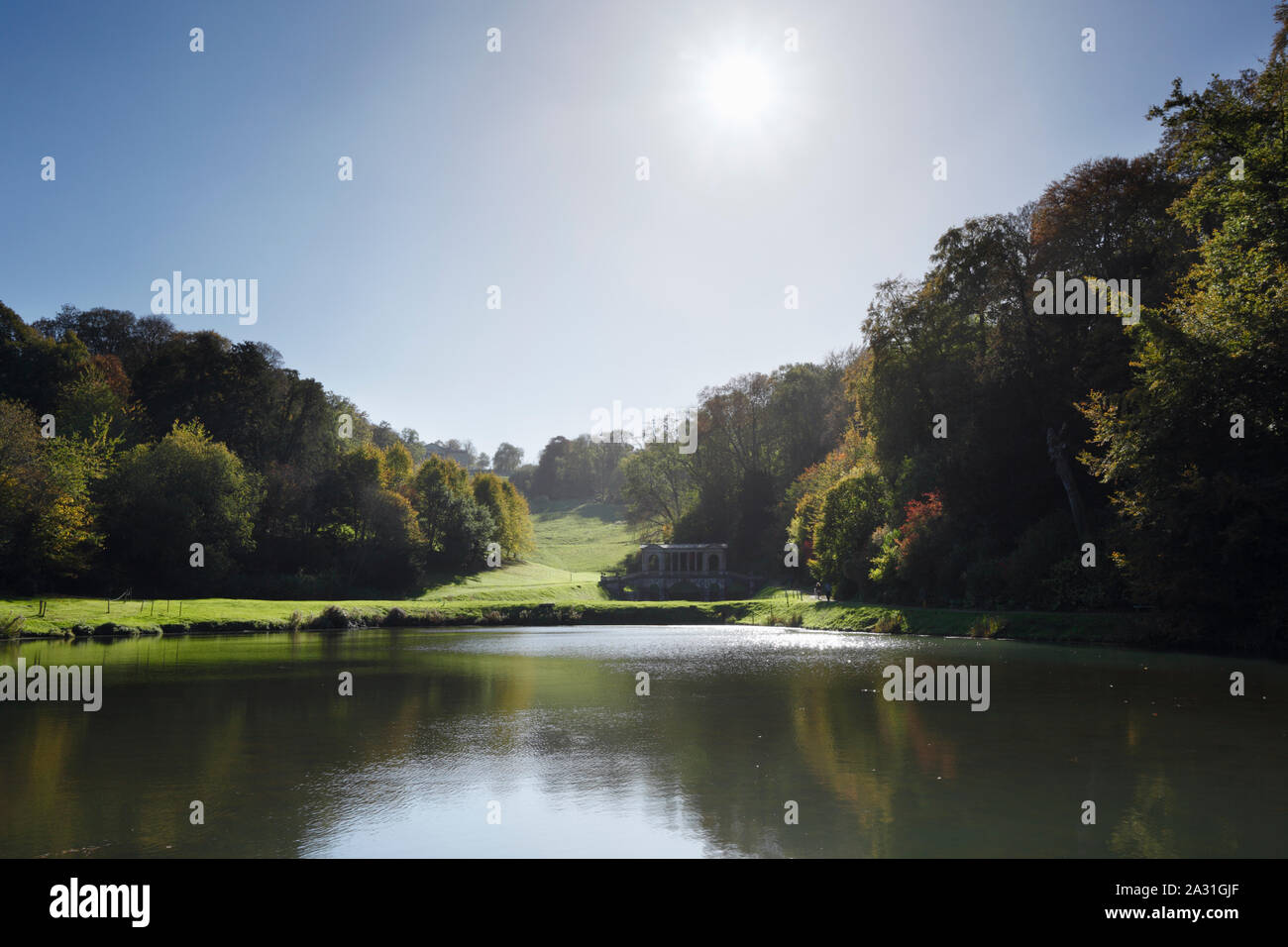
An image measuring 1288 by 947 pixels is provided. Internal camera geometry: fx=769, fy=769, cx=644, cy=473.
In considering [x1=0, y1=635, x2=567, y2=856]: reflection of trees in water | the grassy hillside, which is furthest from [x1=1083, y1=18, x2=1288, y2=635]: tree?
the grassy hillside

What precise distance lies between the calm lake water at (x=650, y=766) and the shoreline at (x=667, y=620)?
536 cm

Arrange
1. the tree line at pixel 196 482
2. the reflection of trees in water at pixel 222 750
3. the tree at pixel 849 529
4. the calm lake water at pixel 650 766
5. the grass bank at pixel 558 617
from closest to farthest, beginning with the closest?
1. the calm lake water at pixel 650 766
2. the reflection of trees in water at pixel 222 750
3. the grass bank at pixel 558 617
4. the tree line at pixel 196 482
5. the tree at pixel 849 529

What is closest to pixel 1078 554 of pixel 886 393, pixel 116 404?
pixel 886 393

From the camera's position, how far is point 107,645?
26719 millimetres

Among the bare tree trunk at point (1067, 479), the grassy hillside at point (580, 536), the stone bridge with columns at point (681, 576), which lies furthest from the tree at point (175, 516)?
the bare tree trunk at point (1067, 479)

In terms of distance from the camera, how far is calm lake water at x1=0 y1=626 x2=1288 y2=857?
23.2 feet

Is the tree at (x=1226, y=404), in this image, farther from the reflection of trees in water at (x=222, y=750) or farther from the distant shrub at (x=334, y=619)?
the distant shrub at (x=334, y=619)

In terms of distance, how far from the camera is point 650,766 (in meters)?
9.92

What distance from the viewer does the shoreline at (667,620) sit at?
24922mm

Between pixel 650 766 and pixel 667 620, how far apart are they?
38.7 m

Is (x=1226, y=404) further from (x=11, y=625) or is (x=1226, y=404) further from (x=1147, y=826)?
(x=11, y=625)
